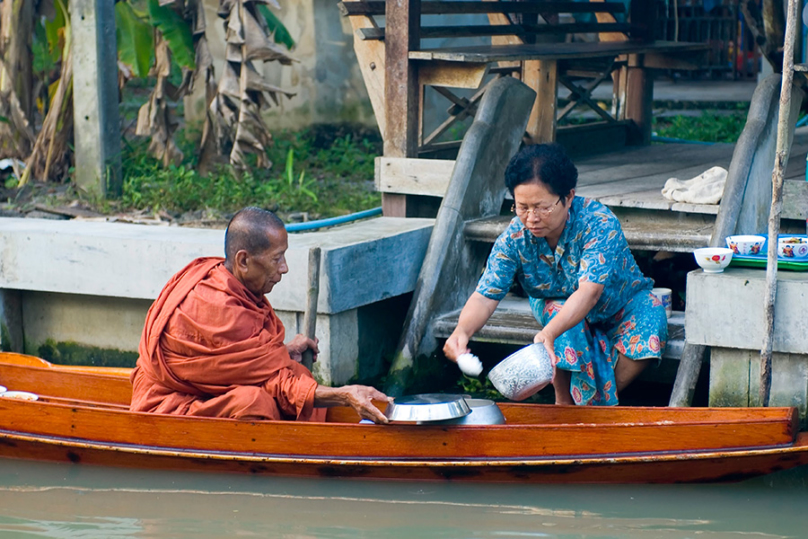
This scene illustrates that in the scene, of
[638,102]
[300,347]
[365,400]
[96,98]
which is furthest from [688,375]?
[638,102]

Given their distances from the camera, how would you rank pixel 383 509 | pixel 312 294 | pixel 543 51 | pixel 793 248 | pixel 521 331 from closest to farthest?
1. pixel 383 509
2. pixel 793 248
3. pixel 312 294
4. pixel 521 331
5. pixel 543 51

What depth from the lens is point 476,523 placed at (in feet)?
13.8

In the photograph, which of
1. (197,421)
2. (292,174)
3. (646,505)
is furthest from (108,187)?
(646,505)

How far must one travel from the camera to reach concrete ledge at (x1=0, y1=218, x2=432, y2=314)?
540 cm

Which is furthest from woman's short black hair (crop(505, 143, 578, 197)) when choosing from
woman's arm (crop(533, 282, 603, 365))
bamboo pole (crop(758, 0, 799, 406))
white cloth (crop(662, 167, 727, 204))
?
white cloth (crop(662, 167, 727, 204))

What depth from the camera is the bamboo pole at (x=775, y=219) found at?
14.2 ft

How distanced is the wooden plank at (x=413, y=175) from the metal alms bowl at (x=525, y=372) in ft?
7.18

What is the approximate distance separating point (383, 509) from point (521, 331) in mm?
1293

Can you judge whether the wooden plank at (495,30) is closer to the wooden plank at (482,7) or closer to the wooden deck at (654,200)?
the wooden plank at (482,7)

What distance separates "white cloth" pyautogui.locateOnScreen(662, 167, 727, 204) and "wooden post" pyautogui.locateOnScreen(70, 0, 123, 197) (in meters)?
3.64

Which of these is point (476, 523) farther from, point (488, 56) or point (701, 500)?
point (488, 56)

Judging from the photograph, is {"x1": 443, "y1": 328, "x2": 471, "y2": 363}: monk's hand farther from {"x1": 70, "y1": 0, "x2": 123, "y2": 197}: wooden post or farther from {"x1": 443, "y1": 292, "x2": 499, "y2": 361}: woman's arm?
{"x1": 70, "y1": 0, "x2": 123, "y2": 197}: wooden post

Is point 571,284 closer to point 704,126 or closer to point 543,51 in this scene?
point 543,51

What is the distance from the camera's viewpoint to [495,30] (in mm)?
6996
